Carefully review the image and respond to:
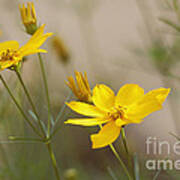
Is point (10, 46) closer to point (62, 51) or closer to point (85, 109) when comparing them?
point (85, 109)

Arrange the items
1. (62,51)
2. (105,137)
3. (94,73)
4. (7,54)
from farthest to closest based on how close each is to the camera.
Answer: (94,73) < (62,51) < (7,54) < (105,137)

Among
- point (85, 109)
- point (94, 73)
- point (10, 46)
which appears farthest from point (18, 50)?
point (94, 73)

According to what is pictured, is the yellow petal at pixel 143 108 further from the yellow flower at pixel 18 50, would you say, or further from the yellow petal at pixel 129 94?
the yellow flower at pixel 18 50

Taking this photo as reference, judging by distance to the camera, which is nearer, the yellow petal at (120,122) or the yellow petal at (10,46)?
the yellow petal at (120,122)

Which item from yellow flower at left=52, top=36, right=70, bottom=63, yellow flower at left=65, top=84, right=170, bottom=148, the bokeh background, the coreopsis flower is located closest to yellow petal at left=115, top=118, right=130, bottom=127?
yellow flower at left=65, top=84, right=170, bottom=148

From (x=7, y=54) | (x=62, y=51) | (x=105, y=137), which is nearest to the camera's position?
(x=105, y=137)

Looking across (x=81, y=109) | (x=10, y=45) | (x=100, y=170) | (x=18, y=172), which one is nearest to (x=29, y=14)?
(x=10, y=45)

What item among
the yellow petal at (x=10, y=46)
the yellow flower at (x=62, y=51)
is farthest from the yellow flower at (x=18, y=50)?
the yellow flower at (x=62, y=51)
